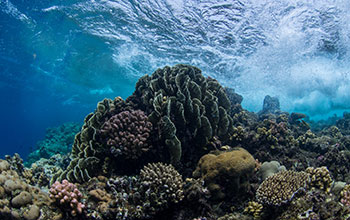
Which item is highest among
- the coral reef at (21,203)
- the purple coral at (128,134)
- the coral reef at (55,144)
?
the coral reef at (55,144)

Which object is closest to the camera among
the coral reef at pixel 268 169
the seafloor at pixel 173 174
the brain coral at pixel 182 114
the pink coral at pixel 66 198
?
the pink coral at pixel 66 198

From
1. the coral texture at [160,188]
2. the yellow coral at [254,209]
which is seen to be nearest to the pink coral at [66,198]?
the coral texture at [160,188]

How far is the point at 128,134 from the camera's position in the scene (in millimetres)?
5289

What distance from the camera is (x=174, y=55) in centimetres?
2261

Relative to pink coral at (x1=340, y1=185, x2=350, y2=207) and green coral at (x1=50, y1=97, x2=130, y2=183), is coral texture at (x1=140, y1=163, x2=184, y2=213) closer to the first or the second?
green coral at (x1=50, y1=97, x2=130, y2=183)

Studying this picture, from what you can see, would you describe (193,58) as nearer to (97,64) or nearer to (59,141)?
(97,64)

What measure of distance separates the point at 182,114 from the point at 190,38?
13945 mm

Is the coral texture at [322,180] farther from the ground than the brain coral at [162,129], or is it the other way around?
the brain coral at [162,129]

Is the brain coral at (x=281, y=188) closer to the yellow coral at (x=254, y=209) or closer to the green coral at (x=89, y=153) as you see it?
the yellow coral at (x=254, y=209)

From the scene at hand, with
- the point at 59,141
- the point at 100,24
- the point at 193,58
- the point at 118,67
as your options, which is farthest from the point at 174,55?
the point at 59,141

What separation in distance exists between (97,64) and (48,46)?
23.0 ft

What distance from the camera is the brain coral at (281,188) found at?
13.0 feet

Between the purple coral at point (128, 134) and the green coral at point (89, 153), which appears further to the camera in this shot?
the purple coral at point (128, 134)

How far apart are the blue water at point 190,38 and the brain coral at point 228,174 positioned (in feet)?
37.0
